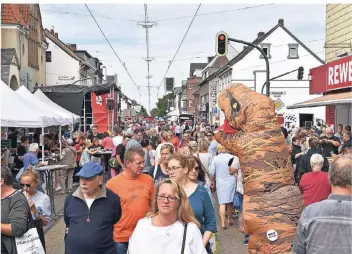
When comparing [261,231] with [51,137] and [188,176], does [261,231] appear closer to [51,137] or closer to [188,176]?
[188,176]

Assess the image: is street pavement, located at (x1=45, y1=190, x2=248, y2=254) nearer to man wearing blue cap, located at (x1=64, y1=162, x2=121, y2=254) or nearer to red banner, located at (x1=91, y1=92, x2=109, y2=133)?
man wearing blue cap, located at (x1=64, y1=162, x2=121, y2=254)

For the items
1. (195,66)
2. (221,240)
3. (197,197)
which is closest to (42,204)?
(197,197)

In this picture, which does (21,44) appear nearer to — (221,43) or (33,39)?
(33,39)

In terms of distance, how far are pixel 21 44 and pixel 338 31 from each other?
19229 mm

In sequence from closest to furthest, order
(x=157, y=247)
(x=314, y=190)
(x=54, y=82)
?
(x=157, y=247)
(x=314, y=190)
(x=54, y=82)

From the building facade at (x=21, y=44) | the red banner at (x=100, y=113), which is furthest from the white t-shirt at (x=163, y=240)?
the red banner at (x=100, y=113)

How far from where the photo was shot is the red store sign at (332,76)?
16.4 m

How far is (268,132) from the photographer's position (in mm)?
5188

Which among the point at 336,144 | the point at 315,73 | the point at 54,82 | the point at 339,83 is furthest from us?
the point at 54,82

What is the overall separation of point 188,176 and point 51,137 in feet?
45.5

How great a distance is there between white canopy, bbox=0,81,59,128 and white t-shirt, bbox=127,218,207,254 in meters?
7.32

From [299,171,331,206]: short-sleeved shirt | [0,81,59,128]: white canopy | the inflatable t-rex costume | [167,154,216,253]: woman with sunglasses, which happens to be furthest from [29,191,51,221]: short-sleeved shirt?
[0,81,59,128]: white canopy

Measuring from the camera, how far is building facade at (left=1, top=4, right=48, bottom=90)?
24.9m

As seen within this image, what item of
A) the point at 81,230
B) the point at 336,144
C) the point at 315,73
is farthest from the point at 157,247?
the point at 315,73
